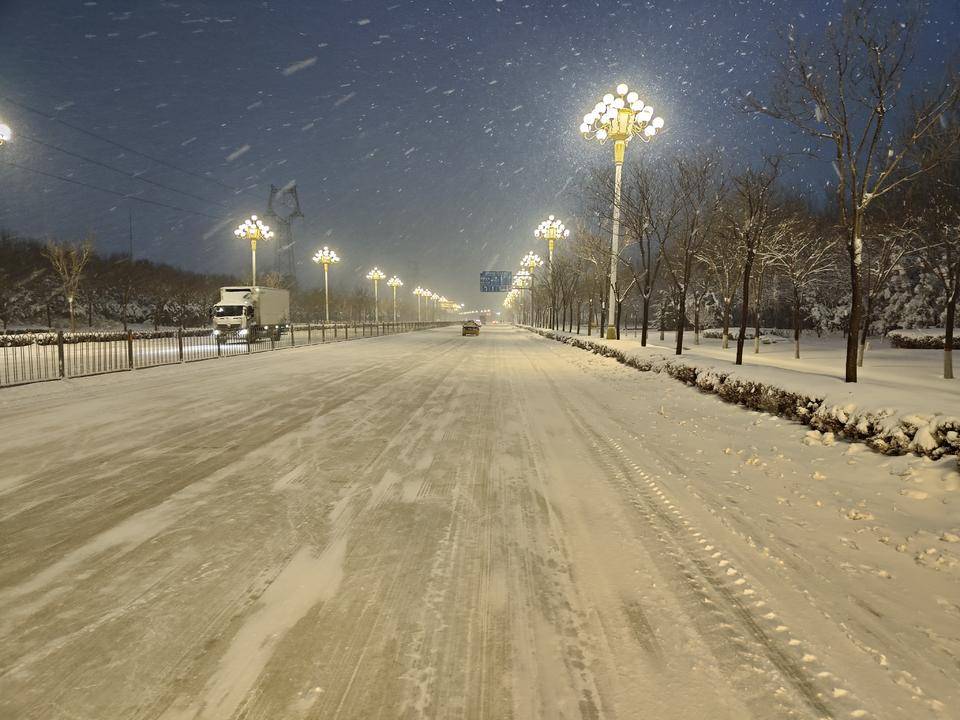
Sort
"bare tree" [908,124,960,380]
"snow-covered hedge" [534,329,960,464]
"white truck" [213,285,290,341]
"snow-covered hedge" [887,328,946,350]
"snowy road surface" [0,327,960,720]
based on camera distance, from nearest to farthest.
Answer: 1. "snowy road surface" [0,327,960,720]
2. "snow-covered hedge" [534,329,960,464]
3. "bare tree" [908,124,960,380]
4. "snow-covered hedge" [887,328,946,350]
5. "white truck" [213,285,290,341]

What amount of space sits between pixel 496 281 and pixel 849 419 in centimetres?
8400

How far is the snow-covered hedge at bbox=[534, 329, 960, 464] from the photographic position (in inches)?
229

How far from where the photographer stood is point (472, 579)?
355cm

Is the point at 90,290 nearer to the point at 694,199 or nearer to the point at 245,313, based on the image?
the point at 245,313

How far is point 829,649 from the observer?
9.29ft

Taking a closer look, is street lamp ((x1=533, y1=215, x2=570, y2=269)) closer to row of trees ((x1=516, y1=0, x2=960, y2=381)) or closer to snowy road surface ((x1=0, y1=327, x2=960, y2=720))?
row of trees ((x1=516, y1=0, x2=960, y2=381))

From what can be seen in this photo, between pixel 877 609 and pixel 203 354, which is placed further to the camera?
pixel 203 354

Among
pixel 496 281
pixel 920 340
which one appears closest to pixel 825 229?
pixel 920 340

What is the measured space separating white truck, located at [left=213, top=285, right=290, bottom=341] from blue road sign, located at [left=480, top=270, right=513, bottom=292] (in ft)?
180

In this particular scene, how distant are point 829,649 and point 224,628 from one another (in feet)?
11.1

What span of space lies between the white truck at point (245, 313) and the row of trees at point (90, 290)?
1517 cm

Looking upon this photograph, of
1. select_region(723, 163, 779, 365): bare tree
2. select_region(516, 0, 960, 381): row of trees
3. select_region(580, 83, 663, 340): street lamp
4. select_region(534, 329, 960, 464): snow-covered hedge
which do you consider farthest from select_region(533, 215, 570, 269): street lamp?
select_region(534, 329, 960, 464): snow-covered hedge

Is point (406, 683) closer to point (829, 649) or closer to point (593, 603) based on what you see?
point (593, 603)

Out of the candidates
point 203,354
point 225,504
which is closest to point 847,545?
point 225,504
